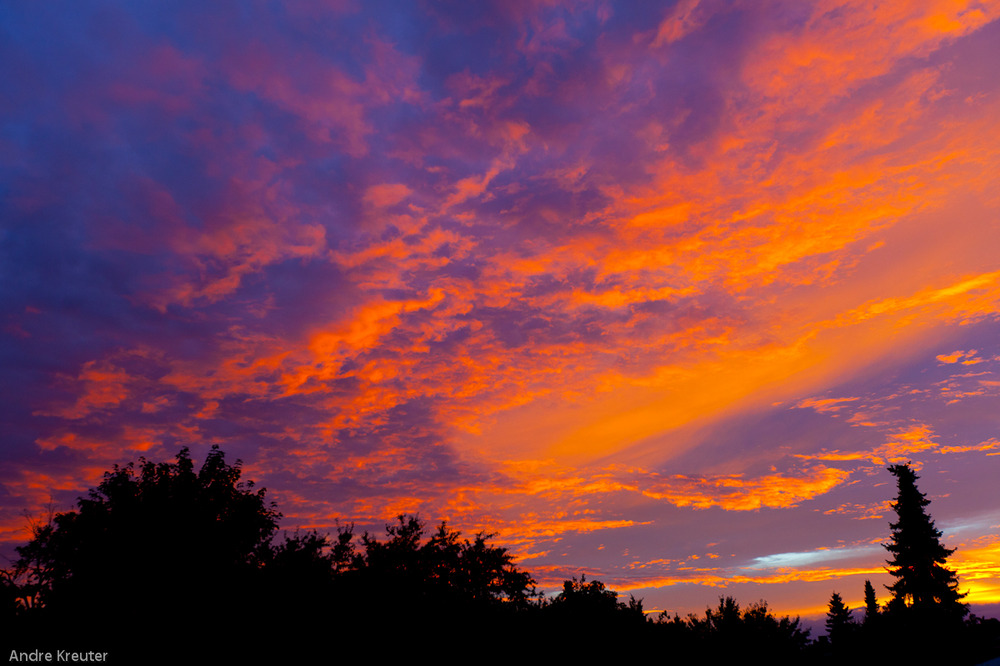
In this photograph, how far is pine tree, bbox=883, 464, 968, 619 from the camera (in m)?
54.3

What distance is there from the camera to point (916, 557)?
181ft

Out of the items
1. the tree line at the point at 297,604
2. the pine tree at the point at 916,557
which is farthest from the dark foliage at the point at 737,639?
the pine tree at the point at 916,557

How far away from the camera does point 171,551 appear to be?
3628 cm

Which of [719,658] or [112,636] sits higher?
[112,636]

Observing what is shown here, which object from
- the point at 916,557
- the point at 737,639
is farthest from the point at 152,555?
the point at 916,557

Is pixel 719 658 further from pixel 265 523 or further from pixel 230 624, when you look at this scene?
pixel 265 523

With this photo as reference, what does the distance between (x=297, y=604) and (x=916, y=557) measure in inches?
2138

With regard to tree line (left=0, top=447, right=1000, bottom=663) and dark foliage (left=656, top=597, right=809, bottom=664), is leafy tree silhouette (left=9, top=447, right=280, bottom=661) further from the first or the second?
dark foliage (left=656, top=597, right=809, bottom=664)

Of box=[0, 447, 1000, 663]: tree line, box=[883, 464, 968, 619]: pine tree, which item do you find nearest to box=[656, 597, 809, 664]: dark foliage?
box=[0, 447, 1000, 663]: tree line

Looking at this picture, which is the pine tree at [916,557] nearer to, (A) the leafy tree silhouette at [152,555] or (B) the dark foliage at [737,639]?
(B) the dark foliage at [737,639]

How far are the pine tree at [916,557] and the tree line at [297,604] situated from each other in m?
6.71

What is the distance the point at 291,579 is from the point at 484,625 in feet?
36.3

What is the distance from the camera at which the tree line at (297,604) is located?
29.7 metres

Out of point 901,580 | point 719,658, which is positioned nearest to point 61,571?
point 719,658
